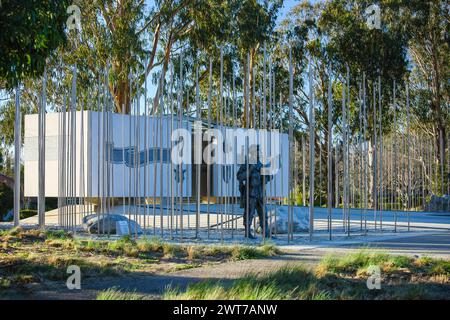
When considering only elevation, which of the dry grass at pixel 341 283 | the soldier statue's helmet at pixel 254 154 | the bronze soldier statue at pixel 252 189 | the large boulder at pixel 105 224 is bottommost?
the dry grass at pixel 341 283

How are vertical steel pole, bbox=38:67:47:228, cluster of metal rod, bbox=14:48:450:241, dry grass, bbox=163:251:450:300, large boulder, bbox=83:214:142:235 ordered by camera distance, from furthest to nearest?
large boulder, bbox=83:214:142:235, vertical steel pole, bbox=38:67:47:228, cluster of metal rod, bbox=14:48:450:241, dry grass, bbox=163:251:450:300

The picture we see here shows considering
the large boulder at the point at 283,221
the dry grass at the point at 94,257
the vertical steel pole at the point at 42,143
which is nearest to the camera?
the dry grass at the point at 94,257

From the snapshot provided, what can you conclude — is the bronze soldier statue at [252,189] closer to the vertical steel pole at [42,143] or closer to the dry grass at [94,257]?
the dry grass at [94,257]

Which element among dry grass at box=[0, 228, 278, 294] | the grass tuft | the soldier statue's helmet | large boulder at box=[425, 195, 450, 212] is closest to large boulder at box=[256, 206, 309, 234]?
the soldier statue's helmet

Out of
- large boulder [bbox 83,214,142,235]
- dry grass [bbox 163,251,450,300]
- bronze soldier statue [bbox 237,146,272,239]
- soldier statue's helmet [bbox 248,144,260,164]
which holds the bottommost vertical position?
dry grass [bbox 163,251,450,300]

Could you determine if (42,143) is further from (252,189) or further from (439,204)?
(439,204)

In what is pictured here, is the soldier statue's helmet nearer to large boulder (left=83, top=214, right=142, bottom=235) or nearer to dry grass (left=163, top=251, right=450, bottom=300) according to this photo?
large boulder (left=83, top=214, right=142, bottom=235)

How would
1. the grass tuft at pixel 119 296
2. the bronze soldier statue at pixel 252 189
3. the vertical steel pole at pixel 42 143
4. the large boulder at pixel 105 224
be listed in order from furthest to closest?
the large boulder at pixel 105 224 → the vertical steel pole at pixel 42 143 → the bronze soldier statue at pixel 252 189 → the grass tuft at pixel 119 296

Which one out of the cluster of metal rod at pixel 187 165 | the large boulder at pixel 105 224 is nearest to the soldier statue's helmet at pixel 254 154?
the cluster of metal rod at pixel 187 165

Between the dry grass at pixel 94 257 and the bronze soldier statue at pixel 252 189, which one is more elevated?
the bronze soldier statue at pixel 252 189

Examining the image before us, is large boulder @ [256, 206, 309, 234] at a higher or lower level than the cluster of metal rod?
lower

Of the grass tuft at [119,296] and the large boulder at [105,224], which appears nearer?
the grass tuft at [119,296]
